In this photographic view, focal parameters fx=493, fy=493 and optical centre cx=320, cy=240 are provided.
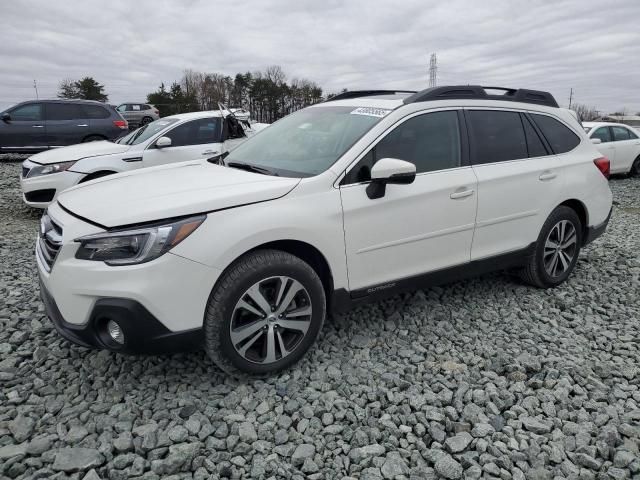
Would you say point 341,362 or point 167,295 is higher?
point 167,295

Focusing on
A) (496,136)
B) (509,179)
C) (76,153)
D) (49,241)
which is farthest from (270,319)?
(76,153)

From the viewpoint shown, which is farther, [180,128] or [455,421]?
[180,128]

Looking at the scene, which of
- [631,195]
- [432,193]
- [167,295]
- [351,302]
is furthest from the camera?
[631,195]

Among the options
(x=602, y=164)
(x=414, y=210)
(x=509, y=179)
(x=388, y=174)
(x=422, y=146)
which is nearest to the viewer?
(x=388, y=174)

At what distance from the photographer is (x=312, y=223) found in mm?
2965

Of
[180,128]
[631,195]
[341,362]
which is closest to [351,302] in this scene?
[341,362]

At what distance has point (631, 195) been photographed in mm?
10844

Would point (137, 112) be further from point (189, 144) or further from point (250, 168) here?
point (250, 168)

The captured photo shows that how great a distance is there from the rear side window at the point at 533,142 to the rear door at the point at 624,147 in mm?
10035

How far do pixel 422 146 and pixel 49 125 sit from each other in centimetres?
1154

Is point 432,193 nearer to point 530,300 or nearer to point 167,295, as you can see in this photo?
point 530,300

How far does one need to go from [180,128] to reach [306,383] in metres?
5.77

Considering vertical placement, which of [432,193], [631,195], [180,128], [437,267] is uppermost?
[180,128]

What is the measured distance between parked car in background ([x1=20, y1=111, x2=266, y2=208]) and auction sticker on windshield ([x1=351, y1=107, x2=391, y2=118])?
10.7ft
